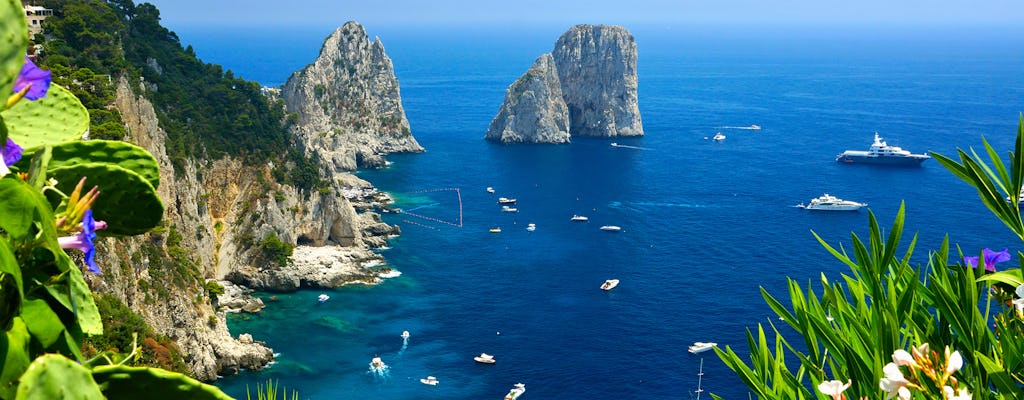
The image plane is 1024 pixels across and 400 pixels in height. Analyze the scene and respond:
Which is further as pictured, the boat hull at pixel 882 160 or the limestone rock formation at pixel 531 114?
the limestone rock formation at pixel 531 114

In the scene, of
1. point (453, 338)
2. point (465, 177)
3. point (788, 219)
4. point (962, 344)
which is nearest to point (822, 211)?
point (788, 219)

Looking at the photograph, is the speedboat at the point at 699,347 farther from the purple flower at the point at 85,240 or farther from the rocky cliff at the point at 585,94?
the rocky cliff at the point at 585,94

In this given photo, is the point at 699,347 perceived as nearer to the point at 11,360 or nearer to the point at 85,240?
the point at 85,240

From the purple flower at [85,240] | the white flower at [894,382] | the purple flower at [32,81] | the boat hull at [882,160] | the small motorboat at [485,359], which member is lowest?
the small motorboat at [485,359]

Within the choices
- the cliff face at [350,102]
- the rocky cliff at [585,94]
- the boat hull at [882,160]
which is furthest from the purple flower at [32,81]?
the rocky cliff at [585,94]

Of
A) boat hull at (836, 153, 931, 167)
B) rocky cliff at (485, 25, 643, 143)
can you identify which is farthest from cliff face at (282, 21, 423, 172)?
boat hull at (836, 153, 931, 167)

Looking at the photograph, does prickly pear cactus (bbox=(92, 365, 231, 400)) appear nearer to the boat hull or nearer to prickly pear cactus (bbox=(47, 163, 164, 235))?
prickly pear cactus (bbox=(47, 163, 164, 235))
